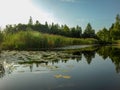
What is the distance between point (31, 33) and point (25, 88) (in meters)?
15.7

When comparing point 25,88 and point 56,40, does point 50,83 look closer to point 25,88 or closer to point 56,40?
point 25,88

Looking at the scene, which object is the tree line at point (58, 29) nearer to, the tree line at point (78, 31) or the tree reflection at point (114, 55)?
the tree line at point (78, 31)

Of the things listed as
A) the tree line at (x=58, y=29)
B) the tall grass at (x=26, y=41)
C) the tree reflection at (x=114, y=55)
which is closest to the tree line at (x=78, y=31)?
the tree line at (x=58, y=29)

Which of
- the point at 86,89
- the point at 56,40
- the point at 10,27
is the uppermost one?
the point at 10,27

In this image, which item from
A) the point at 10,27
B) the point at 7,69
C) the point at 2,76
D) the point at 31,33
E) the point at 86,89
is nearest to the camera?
the point at 86,89

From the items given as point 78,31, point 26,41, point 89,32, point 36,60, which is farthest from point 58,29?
point 36,60

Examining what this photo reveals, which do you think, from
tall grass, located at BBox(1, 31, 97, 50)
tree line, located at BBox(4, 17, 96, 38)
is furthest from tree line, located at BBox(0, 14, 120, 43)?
tall grass, located at BBox(1, 31, 97, 50)

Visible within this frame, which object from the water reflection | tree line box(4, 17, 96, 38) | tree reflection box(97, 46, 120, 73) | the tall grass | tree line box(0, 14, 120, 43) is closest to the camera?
the water reflection

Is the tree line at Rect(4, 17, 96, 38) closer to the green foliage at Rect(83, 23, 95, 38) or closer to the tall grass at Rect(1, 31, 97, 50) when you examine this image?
the green foliage at Rect(83, 23, 95, 38)

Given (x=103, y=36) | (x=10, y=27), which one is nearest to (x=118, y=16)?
(x=103, y=36)

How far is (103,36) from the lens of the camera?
64.7 meters

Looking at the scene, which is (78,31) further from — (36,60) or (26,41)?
(36,60)

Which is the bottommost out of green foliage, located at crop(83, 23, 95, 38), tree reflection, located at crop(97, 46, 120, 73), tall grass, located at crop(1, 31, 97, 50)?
tree reflection, located at crop(97, 46, 120, 73)

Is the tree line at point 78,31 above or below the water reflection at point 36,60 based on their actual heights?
above
